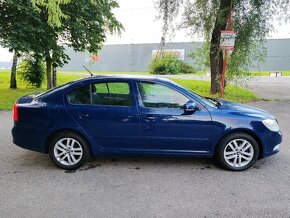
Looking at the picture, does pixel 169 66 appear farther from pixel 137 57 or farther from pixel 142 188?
pixel 142 188

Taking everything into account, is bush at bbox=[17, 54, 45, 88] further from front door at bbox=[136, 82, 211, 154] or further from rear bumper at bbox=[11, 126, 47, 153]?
front door at bbox=[136, 82, 211, 154]

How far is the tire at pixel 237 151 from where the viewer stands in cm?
452

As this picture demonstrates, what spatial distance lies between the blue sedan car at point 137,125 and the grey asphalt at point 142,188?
0.29m

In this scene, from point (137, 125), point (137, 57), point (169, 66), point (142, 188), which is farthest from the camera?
point (137, 57)

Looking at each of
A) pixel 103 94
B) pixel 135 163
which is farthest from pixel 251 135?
pixel 103 94

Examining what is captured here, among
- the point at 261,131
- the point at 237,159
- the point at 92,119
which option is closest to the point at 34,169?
the point at 92,119

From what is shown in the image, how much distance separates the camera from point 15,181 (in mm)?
4156

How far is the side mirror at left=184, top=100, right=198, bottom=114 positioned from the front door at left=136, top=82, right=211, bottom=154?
0.05 m

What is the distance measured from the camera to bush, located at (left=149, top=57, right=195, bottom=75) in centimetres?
3319

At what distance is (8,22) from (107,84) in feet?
30.4

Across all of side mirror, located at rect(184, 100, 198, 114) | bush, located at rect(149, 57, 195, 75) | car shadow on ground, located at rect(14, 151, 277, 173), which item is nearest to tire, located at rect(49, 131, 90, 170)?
car shadow on ground, located at rect(14, 151, 277, 173)

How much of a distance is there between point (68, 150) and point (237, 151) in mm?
2693

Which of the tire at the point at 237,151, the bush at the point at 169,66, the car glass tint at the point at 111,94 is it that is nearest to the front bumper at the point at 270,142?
the tire at the point at 237,151

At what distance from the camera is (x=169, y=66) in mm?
33281
